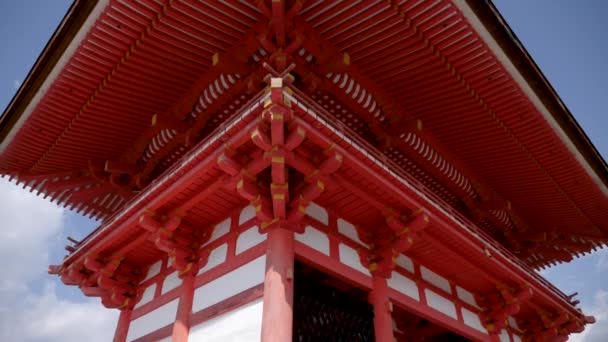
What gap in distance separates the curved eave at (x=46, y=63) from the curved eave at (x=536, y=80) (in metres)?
5.99

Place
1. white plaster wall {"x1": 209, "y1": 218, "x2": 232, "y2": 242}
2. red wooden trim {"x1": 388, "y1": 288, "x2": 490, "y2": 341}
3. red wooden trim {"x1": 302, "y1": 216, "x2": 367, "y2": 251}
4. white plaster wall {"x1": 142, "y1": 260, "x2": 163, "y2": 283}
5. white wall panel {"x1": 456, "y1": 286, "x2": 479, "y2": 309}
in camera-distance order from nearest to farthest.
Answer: red wooden trim {"x1": 302, "y1": 216, "x2": 367, "y2": 251} < white plaster wall {"x1": 209, "y1": 218, "x2": 232, "y2": 242} < red wooden trim {"x1": 388, "y1": 288, "x2": 490, "y2": 341} < white plaster wall {"x1": 142, "y1": 260, "x2": 163, "y2": 283} < white wall panel {"x1": 456, "y1": 286, "x2": 479, "y2": 309}

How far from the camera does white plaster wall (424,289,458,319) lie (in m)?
8.43

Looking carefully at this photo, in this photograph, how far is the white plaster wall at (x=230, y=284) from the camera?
6.31 meters

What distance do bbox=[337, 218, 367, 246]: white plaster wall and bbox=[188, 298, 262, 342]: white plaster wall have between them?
209 centimetres

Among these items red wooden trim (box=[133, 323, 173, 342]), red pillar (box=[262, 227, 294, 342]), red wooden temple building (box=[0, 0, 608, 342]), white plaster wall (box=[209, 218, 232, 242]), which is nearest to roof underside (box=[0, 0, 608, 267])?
red wooden temple building (box=[0, 0, 608, 342])

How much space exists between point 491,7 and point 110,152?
8108mm

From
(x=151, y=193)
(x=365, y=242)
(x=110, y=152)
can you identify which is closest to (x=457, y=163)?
(x=365, y=242)

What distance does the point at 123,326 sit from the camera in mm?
8398

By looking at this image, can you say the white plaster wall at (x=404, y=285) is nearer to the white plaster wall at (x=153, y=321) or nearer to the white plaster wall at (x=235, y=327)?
the white plaster wall at (x=235, y=327)

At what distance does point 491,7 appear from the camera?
282 inches

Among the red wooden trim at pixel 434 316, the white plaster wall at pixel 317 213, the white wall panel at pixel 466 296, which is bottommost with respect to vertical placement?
the red wooden trim at pixel 434 316

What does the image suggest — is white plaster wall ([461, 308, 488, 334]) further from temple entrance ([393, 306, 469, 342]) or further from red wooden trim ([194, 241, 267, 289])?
red wooden trim ([194, 241, 267, 289])

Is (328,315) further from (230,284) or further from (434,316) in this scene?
Result: (434,316)

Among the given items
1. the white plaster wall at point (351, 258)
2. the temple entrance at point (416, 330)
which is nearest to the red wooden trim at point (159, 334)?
the white plaster wall at point (351, 258)
